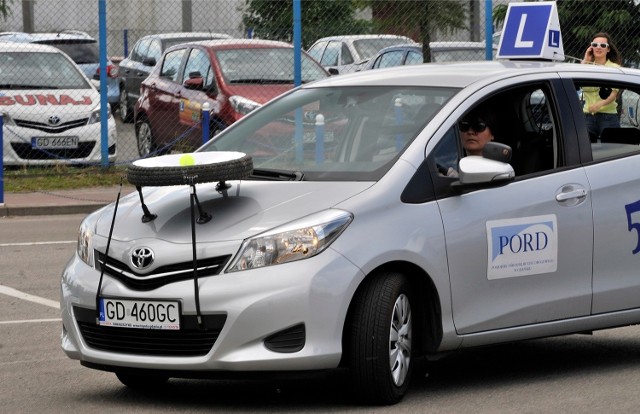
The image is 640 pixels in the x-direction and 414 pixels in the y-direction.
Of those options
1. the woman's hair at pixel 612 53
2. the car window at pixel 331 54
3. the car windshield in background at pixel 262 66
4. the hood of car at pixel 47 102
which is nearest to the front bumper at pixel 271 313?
the woman's hair at pixel 612 53

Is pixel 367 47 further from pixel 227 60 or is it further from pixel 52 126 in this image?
pixel 52 126

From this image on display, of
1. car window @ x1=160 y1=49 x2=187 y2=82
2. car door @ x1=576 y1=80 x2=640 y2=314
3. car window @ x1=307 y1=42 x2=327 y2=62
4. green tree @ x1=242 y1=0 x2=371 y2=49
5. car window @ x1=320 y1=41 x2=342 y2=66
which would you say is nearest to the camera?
car door @ x1=576 y1=80 x2=640 y2=314

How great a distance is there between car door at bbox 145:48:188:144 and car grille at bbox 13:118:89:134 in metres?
1.19

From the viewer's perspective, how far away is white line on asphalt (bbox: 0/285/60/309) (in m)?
9.73

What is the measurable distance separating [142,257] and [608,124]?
302 centimetres

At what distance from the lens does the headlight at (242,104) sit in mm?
17359

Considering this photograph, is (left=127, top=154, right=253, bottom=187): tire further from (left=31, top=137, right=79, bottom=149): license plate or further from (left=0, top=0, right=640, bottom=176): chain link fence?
(left=31, top=137, right=79, bottom=149): license plate

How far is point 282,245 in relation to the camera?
6.04m

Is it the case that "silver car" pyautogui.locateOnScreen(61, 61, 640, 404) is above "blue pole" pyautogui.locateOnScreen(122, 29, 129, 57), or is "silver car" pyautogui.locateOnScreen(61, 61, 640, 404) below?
above

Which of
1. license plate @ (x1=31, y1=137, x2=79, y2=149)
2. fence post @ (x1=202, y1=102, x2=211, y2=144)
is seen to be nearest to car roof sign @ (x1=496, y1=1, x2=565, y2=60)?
fence post @ (x1=202, y1=102, x2=211, y2=144)

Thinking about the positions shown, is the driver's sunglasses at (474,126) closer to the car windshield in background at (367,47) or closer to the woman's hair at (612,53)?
the woman's hair at (612,53)

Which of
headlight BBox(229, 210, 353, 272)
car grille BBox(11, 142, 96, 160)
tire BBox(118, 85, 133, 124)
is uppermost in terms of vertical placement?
headlight BBox(229, 210, 353, 272)

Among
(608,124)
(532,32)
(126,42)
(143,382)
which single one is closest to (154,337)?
(143,382)

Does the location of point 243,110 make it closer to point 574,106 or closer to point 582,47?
point 582,47
